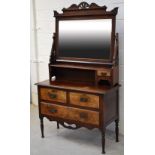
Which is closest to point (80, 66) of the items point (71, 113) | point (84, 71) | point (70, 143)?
point (84, 71)

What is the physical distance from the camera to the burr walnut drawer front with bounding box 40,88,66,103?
2496 mm

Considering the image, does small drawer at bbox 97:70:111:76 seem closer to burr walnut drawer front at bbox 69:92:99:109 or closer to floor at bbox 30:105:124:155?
burr walnut drawer front at bbox 69:92:99:109

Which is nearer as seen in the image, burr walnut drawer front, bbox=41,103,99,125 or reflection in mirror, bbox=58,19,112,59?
burr walnut drawer front, bbox=41,103,99,125

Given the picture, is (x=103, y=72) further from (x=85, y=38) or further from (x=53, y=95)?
(x=53, y=95)

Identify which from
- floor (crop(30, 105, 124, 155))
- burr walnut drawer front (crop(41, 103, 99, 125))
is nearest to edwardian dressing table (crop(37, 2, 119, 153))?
burr walnut drawer front (crop(41, 103, 99, 125))

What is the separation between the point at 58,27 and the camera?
2797mm

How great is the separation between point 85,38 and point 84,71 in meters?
0.37

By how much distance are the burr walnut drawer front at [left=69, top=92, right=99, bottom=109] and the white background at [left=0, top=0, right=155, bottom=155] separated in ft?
5.56

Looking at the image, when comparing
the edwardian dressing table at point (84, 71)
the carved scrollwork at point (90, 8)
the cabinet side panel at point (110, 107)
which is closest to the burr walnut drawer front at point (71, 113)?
the edwardian dressing table at point (84, 71)

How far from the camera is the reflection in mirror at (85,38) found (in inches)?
97.9
